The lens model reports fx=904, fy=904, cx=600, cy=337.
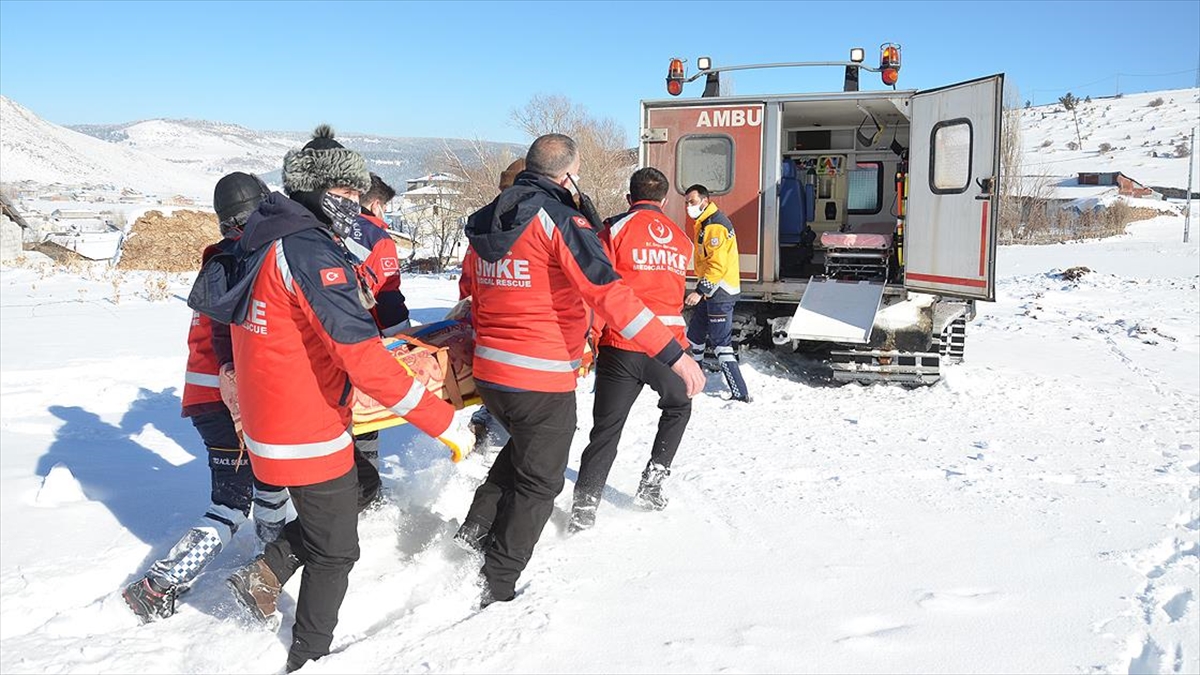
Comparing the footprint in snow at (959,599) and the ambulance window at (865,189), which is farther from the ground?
the ambulance window at (865,189)

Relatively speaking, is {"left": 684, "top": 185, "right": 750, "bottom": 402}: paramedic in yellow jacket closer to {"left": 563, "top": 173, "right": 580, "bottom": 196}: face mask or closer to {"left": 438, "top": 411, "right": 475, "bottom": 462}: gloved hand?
{"left": 563, "top": 173, "right": 580, "bottom": 196}: face mask

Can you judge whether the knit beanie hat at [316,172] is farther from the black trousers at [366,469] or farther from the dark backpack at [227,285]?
the black trousers at [366,469]

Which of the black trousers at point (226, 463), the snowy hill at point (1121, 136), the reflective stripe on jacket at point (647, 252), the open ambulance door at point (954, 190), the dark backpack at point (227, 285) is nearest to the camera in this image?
the dark backpack at point (227, 285)

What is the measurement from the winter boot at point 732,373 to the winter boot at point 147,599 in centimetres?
496

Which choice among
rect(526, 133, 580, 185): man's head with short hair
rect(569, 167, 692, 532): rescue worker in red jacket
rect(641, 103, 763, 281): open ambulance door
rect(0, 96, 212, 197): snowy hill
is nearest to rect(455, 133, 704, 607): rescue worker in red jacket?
rect(526, 133, 580, 185): man's head with short hair

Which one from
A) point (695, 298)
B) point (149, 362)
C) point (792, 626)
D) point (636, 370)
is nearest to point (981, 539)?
point (792, 626)

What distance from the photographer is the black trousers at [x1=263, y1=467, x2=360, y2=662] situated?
121 inches

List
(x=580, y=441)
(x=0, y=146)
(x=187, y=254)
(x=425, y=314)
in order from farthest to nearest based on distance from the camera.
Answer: (x=0, y=146) → (x=187, y=254) → (x=425, y=314) → (x=580, y=441)

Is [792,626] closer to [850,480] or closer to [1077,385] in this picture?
[850,480]

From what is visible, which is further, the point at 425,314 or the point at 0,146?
the point at 0,146

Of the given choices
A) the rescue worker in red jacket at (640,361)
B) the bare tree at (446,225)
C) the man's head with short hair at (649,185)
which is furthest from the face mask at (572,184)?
the bare tree at (446,225)

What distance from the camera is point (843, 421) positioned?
695cm

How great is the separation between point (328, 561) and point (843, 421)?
15.6ft

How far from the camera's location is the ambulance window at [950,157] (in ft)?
24.8
